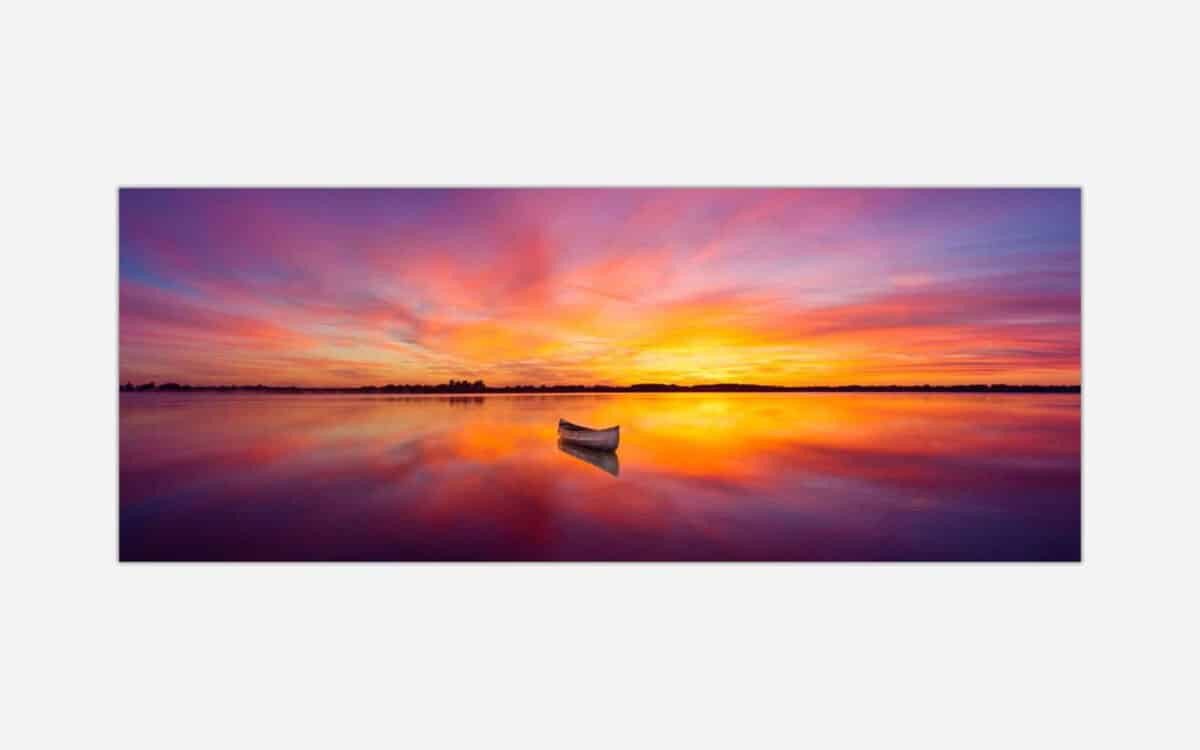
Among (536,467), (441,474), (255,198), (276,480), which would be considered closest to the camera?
(255,198)

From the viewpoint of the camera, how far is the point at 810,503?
19.7 ft

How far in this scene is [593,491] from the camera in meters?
6.61

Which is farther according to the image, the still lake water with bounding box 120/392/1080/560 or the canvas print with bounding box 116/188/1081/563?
the still lake water with bounding box 120/392/1080/560

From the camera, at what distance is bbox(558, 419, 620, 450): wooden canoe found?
925 cm

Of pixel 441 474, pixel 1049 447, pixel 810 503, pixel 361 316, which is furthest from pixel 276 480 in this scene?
pixel 1049 447

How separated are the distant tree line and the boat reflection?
1.87 meters

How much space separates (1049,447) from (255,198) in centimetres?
777

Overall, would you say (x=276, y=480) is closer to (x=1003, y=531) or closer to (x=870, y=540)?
(x=870, y=540)

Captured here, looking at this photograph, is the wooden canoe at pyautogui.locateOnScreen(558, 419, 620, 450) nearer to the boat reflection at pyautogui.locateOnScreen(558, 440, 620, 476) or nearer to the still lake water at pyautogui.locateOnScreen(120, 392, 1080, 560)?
the boat reflection at pyautogui.locateOnScreen(558, 440, 620, 476)

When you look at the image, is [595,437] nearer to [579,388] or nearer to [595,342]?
[579,388]

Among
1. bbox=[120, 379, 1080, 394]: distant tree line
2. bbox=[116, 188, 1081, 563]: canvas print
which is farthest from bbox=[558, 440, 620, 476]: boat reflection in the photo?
bbox=[120, 379, 1080, 394]: distant tree line

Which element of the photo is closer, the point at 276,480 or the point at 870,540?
the point at 870,540

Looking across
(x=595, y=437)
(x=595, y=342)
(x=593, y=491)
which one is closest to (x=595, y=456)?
(x=595, y=437)

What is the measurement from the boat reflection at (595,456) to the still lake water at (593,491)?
72 millimetres
